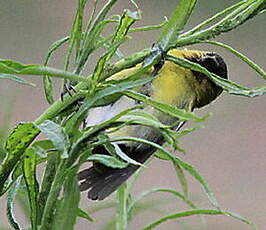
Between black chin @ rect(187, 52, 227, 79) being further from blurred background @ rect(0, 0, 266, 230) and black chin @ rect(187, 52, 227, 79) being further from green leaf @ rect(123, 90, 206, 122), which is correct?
blurred background @ rect(0, 0, 266, 230)

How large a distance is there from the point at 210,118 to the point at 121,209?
2044 mm

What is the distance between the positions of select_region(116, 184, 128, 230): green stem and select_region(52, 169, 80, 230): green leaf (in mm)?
148

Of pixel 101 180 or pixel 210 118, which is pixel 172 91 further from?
pixel 210 118

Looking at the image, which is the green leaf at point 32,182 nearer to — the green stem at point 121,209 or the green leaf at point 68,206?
the green leaf at point 68,206

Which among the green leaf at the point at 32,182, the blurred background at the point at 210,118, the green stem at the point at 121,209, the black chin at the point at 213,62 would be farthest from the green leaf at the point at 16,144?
the blurred background at the point at 210,118

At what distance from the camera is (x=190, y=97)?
0.89 meters

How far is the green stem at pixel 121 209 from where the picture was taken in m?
0.54

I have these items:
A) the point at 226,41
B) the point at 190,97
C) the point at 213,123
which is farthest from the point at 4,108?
the point at 226,41

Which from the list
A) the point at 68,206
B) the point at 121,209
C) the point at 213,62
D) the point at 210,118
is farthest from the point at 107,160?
the point at 210,118

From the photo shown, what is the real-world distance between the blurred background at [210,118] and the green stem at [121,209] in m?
1.86

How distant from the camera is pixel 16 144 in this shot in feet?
1.26

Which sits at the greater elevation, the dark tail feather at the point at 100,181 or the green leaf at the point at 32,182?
the dark tail feather at the point at 100,181

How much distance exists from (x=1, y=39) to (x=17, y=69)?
326 centimetres

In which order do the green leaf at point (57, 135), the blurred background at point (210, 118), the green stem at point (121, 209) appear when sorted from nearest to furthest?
1. the green leaf at point (57, 135)
2. the green stem at point (121, 209)
3. the blurred background at point (210, 118)
